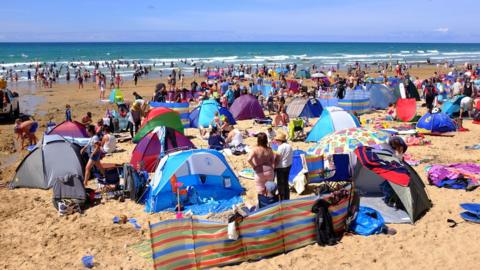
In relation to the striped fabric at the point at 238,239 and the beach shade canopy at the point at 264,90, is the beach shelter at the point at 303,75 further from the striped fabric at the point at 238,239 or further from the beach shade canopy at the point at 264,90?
the striped fabric at the point at 238,239

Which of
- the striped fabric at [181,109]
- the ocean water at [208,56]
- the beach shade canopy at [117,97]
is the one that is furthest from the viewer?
the ocean water at [208,56]

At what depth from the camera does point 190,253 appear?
628 cm

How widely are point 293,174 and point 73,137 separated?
6840 mm

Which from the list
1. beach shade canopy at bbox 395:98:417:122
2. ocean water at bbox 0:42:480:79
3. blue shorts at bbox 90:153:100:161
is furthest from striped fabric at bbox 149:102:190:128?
ocean water at bbox 0:42:480:79

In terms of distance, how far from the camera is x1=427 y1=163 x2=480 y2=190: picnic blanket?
9523mm

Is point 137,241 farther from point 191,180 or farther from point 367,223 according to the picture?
point 367,223

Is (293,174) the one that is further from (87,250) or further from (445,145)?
(445,145)

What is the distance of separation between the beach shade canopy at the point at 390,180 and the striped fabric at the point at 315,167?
2.61 ft

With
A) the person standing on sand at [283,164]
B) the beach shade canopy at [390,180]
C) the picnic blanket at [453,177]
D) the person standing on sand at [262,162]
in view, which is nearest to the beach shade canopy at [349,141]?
the beach shade canopy at [390,180]

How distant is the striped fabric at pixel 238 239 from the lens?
20.0 feet

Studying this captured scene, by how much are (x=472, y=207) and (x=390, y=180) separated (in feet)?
5.20

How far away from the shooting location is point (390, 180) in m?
8.13

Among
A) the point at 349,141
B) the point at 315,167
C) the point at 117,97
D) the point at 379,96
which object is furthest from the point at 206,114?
the point at 379,96

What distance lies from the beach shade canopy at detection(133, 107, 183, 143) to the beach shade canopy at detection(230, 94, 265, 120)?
437cm
